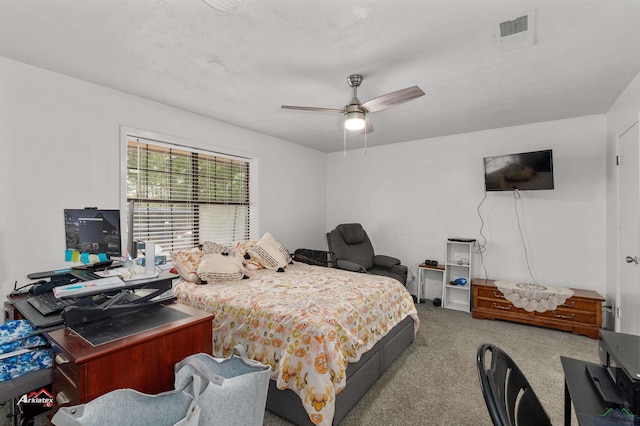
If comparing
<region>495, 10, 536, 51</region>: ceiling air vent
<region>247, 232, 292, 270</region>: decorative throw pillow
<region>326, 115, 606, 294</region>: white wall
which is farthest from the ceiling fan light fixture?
<region>326, 115, 606, 294</region>: white wall

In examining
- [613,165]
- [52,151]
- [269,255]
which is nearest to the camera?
[52,151]

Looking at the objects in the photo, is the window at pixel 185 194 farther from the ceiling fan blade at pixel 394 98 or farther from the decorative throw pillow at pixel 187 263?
the ceiling fan blade at pixel 394 98

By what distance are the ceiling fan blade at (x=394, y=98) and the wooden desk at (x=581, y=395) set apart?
1.82 m

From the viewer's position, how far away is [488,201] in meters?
4.23

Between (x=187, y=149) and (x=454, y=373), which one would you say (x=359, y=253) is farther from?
(x=187, y=149)

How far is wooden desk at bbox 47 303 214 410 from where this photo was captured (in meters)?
1.21

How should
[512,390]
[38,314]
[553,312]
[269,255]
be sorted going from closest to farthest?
[512,390] → [38,314] → [553,312] → [269,255]

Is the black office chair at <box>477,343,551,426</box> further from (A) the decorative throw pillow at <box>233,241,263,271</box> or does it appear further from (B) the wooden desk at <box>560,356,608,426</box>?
(A) the decorative throw pillow at <box>233,241,263,271</box>

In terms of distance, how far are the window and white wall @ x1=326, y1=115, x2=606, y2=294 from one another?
6.95ft

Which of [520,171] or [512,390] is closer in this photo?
[512,390]

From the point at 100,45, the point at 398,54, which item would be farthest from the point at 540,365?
the point at 100,45

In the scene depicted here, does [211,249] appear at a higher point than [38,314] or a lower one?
higher

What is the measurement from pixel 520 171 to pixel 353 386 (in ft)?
10.7

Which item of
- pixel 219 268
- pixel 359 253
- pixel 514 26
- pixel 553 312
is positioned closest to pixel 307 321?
pixel 219 268
